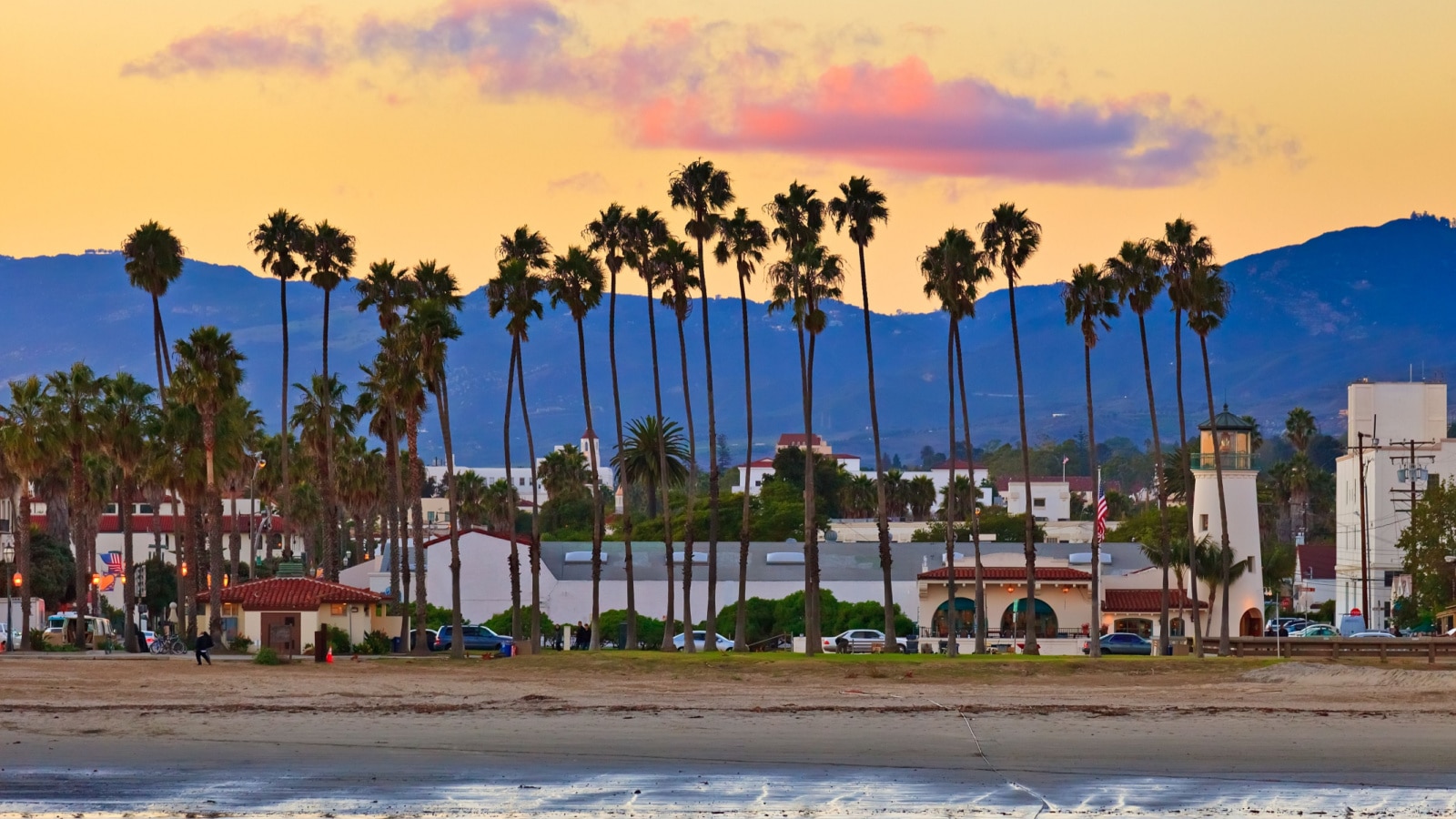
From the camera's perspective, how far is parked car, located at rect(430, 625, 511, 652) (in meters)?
72.7

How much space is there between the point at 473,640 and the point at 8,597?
21.3 meters

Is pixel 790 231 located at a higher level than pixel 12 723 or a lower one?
higher

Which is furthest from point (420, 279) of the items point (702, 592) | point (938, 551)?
point (938, 551)

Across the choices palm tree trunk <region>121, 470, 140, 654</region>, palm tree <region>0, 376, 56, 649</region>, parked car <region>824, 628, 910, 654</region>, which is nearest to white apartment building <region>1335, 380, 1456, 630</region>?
parked car <region>824, 628, 910, 654</region>

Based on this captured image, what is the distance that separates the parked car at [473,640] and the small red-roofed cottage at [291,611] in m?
7.05

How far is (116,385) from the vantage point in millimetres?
72312

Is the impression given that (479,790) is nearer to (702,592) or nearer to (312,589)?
(312,589)

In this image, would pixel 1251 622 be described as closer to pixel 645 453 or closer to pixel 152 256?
pixel 645 453

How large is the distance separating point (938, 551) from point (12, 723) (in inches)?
2638

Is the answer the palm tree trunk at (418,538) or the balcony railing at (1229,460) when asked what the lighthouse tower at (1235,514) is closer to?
the balcony railing at (1229,460)

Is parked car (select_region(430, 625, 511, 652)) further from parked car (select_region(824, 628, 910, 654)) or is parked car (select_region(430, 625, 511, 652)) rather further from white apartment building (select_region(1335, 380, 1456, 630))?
white apartment building (select_region(1335, 380, 1456, 630))

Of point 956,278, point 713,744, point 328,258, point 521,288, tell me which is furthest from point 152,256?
point 713,744

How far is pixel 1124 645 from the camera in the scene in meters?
69.8

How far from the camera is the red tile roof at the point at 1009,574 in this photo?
7912 centimetres
